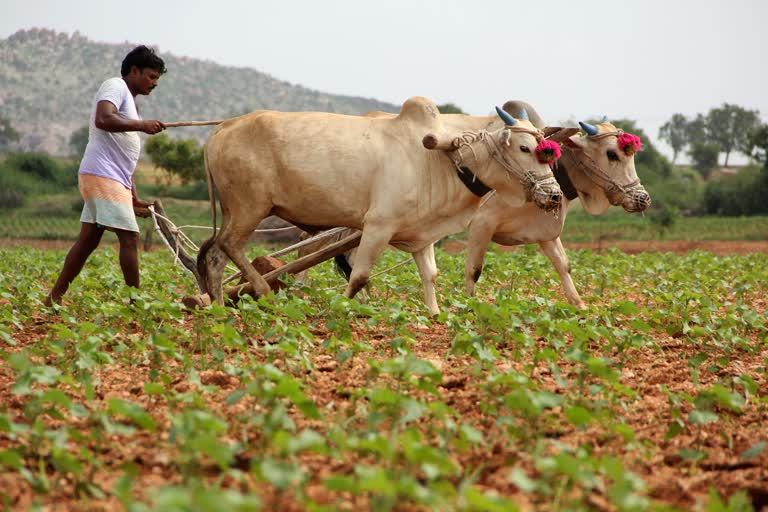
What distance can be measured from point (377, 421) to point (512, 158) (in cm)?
310

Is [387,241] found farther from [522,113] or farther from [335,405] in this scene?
[335,405]

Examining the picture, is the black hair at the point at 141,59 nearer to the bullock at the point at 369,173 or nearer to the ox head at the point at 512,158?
the bullock at the point at 369,173

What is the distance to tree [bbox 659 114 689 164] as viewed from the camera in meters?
100

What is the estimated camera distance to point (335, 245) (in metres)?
6.12

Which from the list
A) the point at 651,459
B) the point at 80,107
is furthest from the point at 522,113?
the point at 80,107

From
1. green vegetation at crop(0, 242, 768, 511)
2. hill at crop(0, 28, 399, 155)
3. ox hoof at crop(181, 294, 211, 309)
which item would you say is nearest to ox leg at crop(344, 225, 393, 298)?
green vegetation at crop(0, 242, 768, 511)

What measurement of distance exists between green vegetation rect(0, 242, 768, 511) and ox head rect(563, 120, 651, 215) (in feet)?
4.53

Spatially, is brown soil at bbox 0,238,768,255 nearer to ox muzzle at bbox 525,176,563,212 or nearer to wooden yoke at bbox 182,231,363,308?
wooden yoke at bbox 182,231,363,308

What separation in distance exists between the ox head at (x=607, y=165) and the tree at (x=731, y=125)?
267ft

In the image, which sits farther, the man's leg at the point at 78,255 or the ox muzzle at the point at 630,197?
the ox muzzle at the point at 630,197

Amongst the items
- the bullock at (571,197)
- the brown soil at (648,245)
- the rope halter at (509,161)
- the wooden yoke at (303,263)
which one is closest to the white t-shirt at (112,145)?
the wooden yoke at (303,263)

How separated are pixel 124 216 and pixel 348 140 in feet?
4.93

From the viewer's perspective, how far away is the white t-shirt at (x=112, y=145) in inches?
211

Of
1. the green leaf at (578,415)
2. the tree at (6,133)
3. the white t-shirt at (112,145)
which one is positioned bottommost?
the tree at (6,133)
